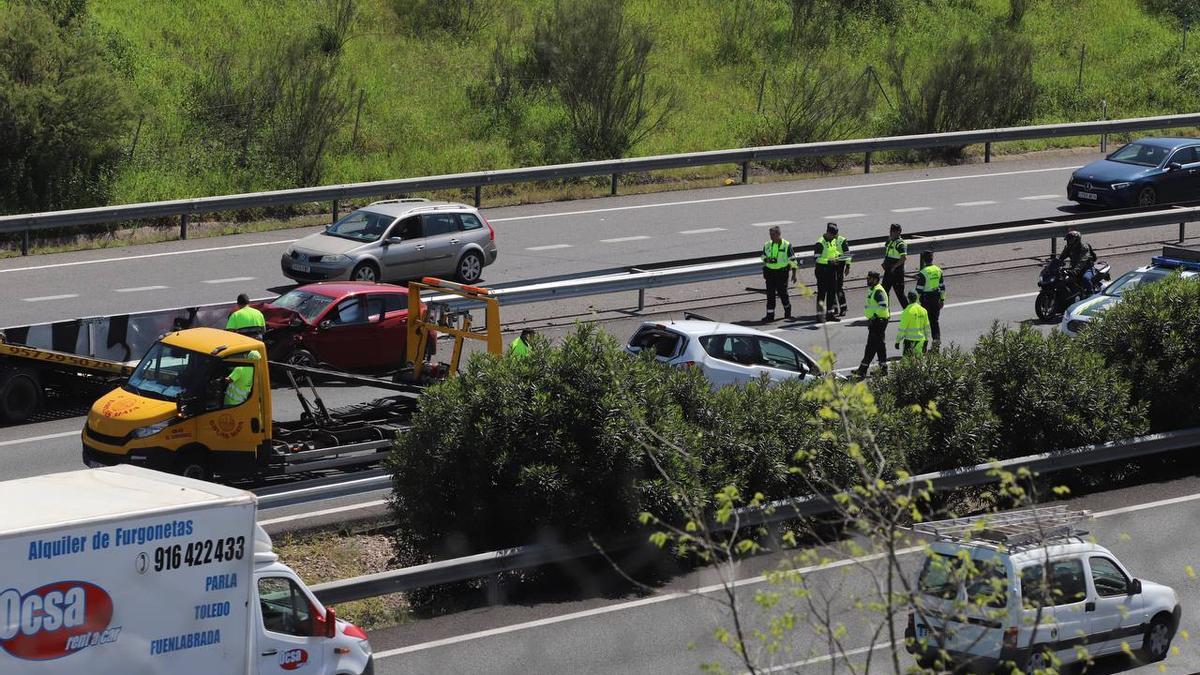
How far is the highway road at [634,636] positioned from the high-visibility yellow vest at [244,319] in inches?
281

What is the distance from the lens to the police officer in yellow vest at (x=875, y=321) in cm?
2180

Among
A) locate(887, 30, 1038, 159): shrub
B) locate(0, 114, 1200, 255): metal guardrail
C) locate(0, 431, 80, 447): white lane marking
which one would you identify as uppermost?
locate(887, 30, 1038, 159): shrub

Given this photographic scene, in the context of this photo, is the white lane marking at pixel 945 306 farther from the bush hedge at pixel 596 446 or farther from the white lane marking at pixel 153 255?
the white lane marking at pixel 153 255

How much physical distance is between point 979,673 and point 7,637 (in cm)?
693

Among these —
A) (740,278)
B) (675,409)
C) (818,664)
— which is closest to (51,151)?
(740,278)

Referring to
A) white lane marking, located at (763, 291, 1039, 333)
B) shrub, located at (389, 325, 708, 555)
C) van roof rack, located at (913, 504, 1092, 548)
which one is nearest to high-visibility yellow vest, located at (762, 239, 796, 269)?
white lane marking, located at (763, 291, 1039, 333)

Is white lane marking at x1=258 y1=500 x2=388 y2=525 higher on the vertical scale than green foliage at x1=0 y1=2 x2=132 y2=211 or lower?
lower

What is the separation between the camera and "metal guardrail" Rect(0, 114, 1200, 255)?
27469mm

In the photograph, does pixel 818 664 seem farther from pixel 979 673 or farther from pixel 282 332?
pixel 282 332

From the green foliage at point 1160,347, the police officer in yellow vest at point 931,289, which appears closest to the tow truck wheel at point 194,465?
the green foliage at point 1160,347

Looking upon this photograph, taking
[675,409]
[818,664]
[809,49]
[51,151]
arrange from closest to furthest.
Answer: [818,664] < [675,409] < [51,151] < [809,49]

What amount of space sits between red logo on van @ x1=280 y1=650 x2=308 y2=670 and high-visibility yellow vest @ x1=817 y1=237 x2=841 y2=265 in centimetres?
1481

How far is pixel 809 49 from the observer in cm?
4425

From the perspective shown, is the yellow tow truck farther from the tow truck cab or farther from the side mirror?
the side mirror
